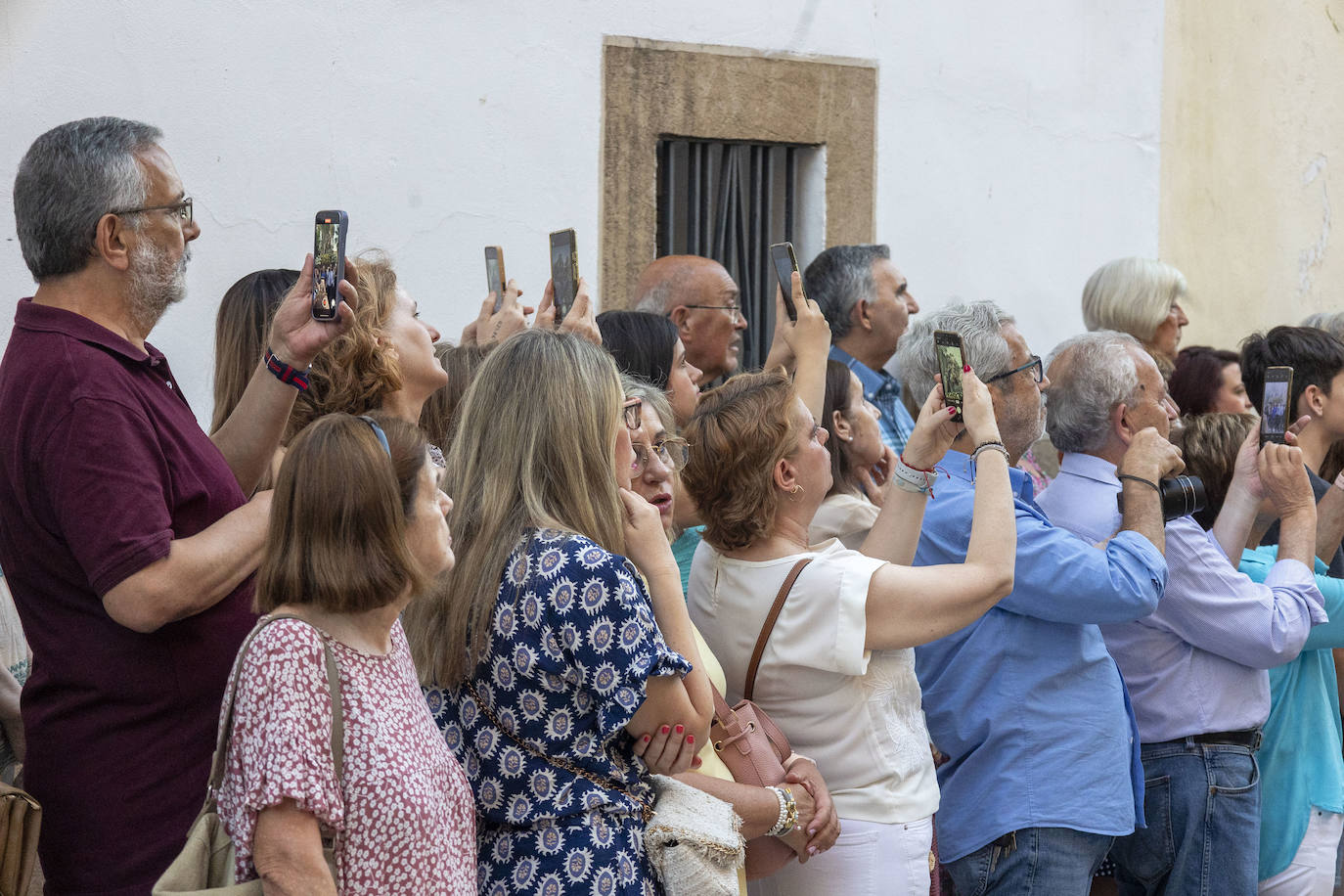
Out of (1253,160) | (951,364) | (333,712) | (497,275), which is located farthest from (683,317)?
(1253,160)

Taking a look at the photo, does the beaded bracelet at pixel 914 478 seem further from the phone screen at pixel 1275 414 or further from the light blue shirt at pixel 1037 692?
the phone screen at pixel 1275 414

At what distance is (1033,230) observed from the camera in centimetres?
698

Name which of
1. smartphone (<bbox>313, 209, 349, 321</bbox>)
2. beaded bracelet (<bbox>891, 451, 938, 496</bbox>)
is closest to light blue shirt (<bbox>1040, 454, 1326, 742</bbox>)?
beaded bracelet (<bbox>891, 451, 938, 496</bbox>)

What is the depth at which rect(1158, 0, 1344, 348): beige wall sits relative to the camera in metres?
7.60

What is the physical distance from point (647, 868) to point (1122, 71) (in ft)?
19.1

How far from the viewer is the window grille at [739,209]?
6.10 m

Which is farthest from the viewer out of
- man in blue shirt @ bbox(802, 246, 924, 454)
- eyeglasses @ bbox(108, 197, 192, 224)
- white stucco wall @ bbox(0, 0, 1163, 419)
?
man in blue shirt @ bbox(802, 246, 924, 454)

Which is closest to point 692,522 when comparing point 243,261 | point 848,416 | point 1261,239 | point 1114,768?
point 848,416

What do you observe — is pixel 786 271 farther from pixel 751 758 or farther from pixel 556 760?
pixel 556 760

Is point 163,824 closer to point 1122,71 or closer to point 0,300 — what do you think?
point 0,300

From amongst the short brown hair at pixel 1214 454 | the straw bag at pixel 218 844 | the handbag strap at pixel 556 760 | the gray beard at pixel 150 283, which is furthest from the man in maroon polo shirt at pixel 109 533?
the short brown hair at pixel 1214 454

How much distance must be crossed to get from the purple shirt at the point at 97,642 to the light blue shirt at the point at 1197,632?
234cm

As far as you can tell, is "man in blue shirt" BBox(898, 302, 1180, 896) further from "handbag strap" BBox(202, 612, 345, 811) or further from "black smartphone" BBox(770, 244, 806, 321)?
"handbag strap" BBox(202, 612, 345, 811)

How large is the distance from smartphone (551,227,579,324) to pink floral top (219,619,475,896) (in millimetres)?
1808
